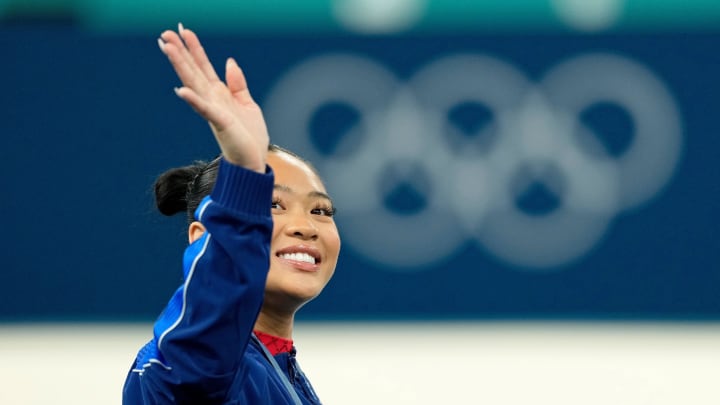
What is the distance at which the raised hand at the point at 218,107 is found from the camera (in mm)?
1659

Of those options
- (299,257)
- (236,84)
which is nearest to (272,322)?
(299,257)

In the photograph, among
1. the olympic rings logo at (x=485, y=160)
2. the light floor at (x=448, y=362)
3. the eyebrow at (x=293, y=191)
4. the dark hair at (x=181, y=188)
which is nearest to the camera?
the eyebrow at (x=293, y=191)

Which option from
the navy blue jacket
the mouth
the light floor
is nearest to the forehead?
the mouth

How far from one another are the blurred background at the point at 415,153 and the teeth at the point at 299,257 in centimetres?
512

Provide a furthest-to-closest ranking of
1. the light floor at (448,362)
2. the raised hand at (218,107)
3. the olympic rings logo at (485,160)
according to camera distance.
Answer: the olympic rings logo at (485,160), the light floor at (448,362), the raised hand at (218,107)

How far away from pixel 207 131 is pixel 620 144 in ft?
8.58

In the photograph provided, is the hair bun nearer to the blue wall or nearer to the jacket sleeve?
the jacket sleeve

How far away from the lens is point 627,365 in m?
6.34

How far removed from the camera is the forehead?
241cm

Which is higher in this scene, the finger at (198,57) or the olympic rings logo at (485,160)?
the olympic rings logo at (485,160)

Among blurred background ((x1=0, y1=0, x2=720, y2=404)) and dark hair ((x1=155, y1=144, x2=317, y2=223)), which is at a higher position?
blurred background ((x1=0, y1=0, x2=720, y2=404))

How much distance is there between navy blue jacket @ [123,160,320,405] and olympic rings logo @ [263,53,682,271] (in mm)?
5822

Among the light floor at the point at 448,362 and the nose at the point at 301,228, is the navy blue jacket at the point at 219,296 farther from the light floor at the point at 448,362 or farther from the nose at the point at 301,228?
the light floor at the point at 448,362

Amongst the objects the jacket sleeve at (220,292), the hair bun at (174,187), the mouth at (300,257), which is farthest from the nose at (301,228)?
the jacket sleeve at (220,292)
